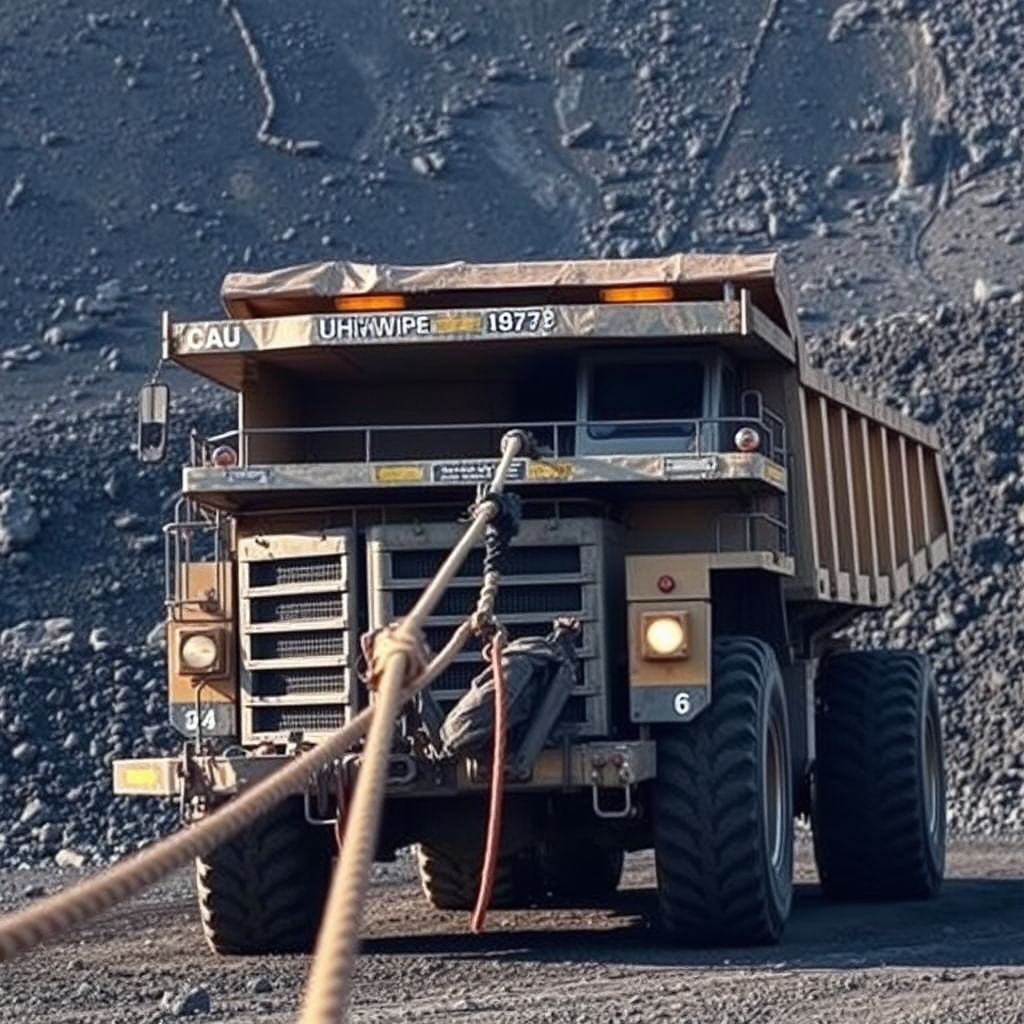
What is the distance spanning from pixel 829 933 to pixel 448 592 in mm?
2448

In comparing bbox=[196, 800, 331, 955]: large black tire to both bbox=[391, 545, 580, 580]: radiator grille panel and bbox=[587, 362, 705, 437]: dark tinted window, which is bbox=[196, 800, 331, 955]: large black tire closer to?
bbox=[391, 545, 580, 580]: radiator grille panel

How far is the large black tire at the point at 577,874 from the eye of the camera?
1508 cm

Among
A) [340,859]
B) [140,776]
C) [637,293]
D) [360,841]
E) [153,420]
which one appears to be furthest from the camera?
[153,420]

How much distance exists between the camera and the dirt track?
988cm

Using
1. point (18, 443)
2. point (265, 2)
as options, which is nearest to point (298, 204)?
point (265, 2)

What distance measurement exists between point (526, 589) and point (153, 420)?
2002 mm

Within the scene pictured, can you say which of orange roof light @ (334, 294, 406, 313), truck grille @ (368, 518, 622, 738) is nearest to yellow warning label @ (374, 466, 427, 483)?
truck grille @ (368, 518, 622, 738)

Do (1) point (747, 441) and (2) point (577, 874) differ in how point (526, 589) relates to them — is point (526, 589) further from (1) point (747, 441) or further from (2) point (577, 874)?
(2) point (577, 874)

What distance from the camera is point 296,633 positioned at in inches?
481

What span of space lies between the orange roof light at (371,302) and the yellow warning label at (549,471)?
1227mm

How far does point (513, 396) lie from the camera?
43.1ft

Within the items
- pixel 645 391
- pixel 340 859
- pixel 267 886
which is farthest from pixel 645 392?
pixel 340 859

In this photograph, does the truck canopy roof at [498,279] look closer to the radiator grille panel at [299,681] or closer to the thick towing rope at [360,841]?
the radiator grille panel at [299,681]

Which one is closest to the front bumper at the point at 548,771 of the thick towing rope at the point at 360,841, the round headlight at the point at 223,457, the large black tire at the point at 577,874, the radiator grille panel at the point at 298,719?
the radiator grille panel at the point at 298,719
